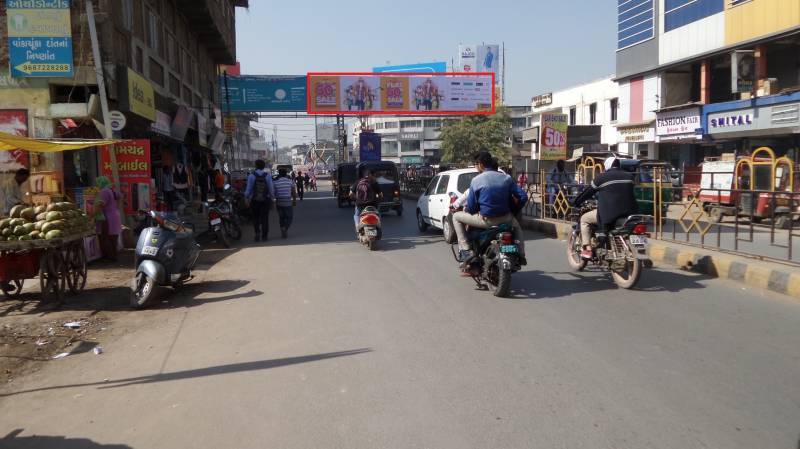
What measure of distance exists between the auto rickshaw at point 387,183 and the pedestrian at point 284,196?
16.2 feet

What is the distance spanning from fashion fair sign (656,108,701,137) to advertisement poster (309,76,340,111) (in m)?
Result: 17.4

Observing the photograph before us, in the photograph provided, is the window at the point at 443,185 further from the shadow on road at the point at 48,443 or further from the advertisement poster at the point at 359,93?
the advertisement poster at the point at 359,93

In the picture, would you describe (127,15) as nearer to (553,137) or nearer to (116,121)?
(116,121)

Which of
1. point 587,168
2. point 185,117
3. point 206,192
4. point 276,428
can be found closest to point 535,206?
point 587,168

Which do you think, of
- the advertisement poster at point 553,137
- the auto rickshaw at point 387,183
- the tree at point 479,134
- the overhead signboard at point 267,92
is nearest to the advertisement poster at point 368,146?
the overhead signboard at point 267,92

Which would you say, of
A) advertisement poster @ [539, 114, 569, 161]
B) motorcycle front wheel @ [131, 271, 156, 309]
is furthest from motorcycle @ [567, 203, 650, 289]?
advertisement poster @ [539, 114, 569, 161]

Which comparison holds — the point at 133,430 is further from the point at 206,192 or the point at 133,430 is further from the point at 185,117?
the point at 206,192

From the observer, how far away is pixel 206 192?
27.3m

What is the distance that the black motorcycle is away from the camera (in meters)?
7.27

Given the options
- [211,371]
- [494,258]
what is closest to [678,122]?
[494,258]

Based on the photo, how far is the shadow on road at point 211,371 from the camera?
4750 millimetres

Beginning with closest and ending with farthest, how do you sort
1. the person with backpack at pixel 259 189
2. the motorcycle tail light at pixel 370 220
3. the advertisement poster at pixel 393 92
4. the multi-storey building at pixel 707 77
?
the motorcycle tail light at pixel 370 220
the person with backpack at pixel 259 189
the multi-storey building at pixel 707 77
the advertisement poster at pixel 393 92

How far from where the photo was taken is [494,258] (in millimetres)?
7516

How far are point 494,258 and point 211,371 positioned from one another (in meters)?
3.78
